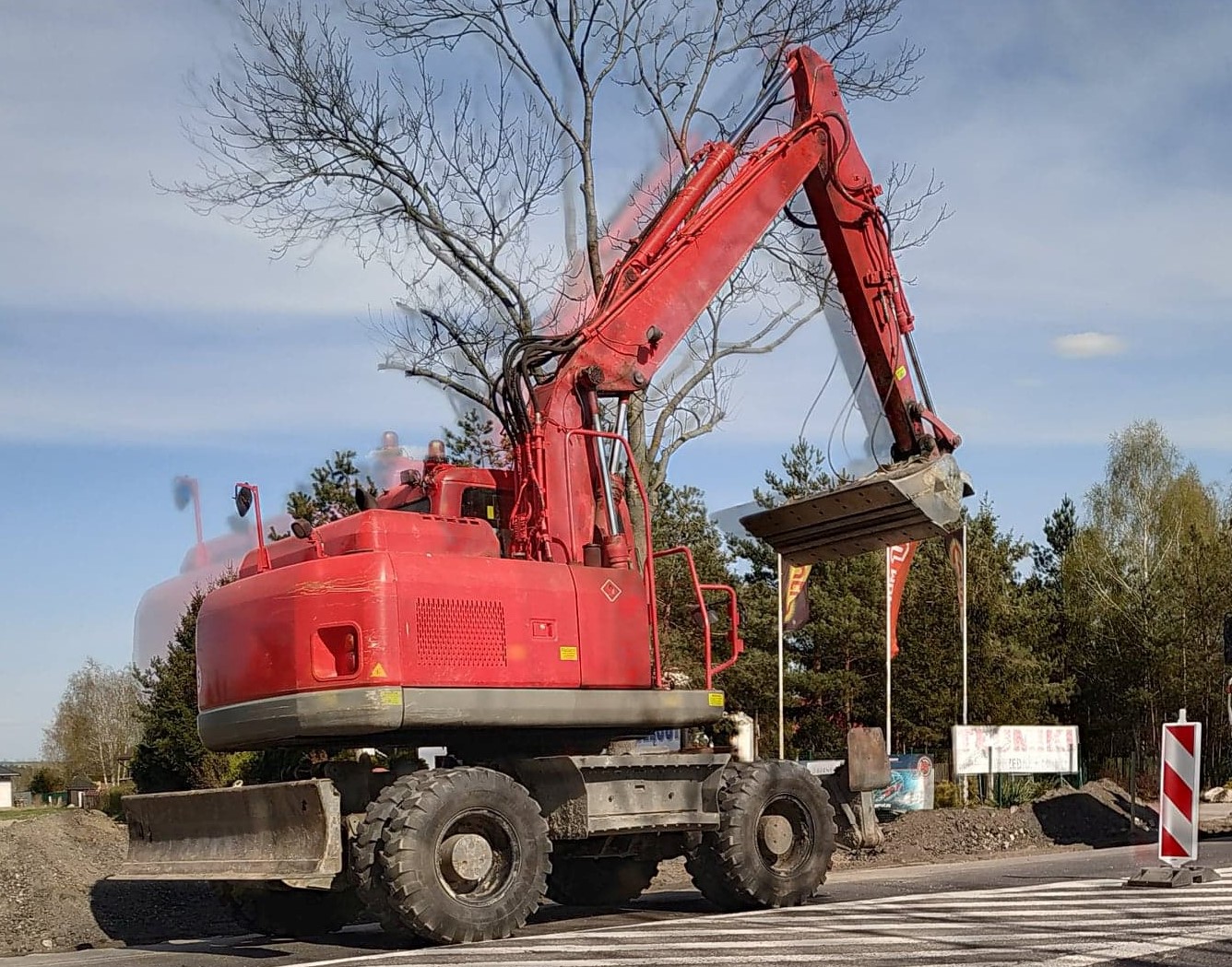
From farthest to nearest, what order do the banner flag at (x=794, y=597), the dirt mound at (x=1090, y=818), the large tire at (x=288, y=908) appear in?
the banner flag at (x=794, y=597) → the dirt mound at (x=1090, y=818) → the large tire at (x=288, y=908)

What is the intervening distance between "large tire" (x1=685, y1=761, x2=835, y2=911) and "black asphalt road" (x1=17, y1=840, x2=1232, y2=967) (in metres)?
0.36

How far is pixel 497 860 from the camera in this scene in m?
10.5

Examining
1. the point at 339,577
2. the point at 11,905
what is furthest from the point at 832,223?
the point at 11,905

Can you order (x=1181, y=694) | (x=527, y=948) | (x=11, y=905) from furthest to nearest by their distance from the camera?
1. (x=1181, y=694)
2. (x=11, y=905)
3. (x=527, y=948)

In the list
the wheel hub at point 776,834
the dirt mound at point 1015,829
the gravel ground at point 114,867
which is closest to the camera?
the wheel hub at point 776,834

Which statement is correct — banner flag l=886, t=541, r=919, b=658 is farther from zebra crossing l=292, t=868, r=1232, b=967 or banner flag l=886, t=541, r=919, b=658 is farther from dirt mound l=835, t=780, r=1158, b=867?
zebra crossing l=292, t=868, r=1232, b=967

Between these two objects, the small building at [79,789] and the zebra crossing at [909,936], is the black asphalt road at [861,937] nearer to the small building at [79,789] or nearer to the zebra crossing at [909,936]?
the zebra crossing at [909,936]

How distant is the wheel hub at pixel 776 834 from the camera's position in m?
11.9

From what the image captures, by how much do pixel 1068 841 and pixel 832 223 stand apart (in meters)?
11.7

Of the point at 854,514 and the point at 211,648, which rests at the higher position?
the point at 854,514

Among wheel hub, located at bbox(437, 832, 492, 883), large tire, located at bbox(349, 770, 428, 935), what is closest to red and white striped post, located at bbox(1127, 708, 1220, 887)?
wheel hub, located at bbox(437, 832, 492, 883)

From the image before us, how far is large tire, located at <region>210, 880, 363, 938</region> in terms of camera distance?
11820 millimetres

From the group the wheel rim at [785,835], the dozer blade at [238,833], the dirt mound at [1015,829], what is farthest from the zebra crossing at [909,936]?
the dirt mound at [1015,829]

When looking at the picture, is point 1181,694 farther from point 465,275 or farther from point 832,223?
point 832,223
